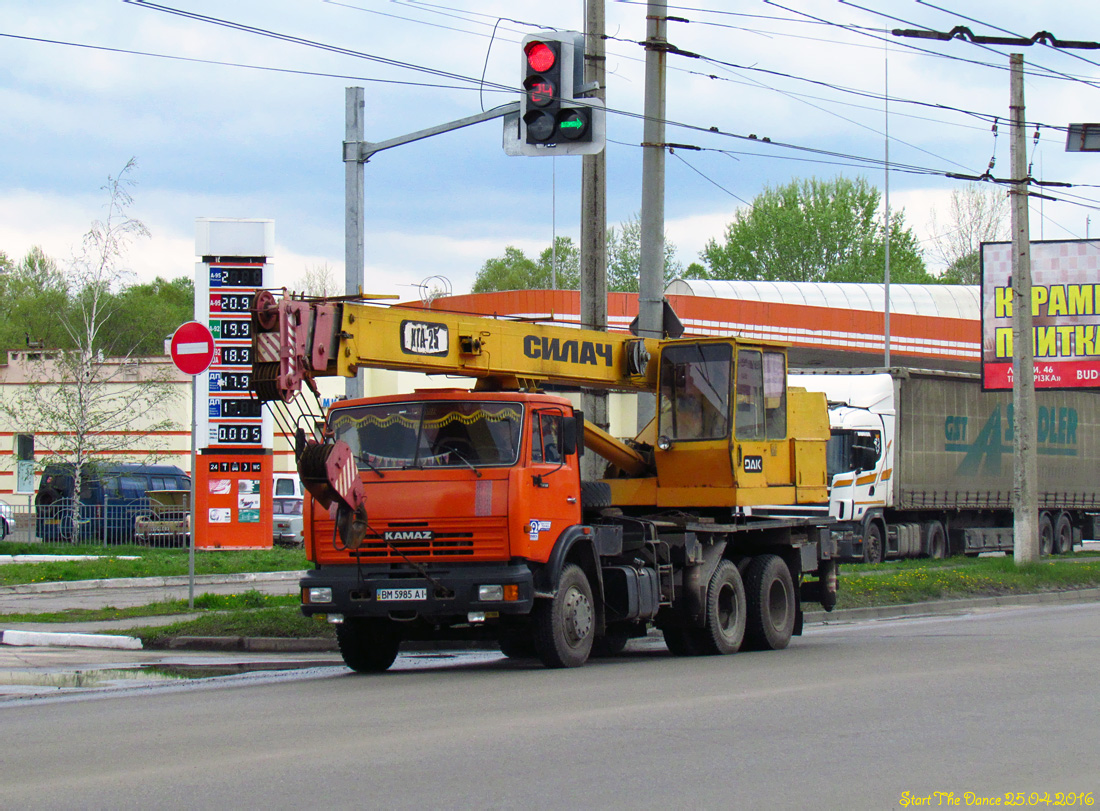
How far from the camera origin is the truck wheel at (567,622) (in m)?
11.9

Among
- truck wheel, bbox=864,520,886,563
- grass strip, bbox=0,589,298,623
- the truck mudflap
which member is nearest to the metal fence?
grass strip, bbox=0,589,298,623

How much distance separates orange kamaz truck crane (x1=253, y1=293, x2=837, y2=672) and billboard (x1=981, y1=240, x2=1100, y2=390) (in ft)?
61.7

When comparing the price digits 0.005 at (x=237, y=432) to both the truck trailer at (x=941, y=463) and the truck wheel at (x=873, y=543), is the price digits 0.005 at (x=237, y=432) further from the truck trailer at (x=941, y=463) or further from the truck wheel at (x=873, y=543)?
the truck wheel at (x=873, y=543)

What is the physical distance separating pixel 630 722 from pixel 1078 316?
27.1 m

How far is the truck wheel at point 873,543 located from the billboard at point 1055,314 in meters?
4.70

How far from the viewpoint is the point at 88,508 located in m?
31.9

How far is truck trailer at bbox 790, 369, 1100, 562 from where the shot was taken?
2930 cm

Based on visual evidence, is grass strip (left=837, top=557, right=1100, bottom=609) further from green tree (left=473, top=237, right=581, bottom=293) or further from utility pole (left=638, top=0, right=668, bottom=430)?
green tree (left=473, top=237, right=581, bottom=293)

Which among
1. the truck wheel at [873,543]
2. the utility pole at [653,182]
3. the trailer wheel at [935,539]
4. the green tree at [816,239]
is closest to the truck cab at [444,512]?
the utility pole at [653,182]

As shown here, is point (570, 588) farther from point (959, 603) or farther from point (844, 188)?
point (844, 188)

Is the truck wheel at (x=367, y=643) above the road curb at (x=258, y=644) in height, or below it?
above

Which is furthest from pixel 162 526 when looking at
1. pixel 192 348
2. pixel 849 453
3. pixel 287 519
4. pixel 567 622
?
pixel 567 622

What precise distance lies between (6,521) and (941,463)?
24281 millimetres

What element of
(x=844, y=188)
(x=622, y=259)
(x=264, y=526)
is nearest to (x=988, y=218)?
(x=844, y=188)
